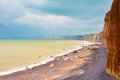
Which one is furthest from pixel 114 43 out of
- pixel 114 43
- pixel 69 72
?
pixel 69 72

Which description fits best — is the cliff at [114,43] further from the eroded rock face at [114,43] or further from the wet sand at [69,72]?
the wet sand at [69,72]

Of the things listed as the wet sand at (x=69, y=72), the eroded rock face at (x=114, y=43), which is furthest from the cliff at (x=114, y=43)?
the wet sand at (x=69, y=72)

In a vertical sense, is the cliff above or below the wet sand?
above

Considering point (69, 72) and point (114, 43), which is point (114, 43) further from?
point (69, 72)

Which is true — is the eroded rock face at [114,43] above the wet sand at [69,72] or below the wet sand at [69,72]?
above

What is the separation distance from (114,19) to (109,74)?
4.26m

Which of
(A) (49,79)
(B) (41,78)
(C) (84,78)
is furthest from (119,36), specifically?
(B) (41,78)

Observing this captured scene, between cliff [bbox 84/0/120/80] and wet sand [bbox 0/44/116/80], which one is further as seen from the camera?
wet sand [bbox 0/44/116/80]

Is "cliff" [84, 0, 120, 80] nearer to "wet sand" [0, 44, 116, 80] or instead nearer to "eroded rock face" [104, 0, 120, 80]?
"eroded rock face" [104, 0, 120, 80]

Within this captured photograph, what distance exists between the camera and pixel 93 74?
2023 centimetres

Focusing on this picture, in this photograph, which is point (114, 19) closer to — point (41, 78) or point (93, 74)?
point (93, 74)

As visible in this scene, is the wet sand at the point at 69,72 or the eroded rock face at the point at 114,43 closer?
the eroded rock face at the point at 114,43

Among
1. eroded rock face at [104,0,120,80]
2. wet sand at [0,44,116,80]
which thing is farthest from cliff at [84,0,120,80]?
wet sand at [0,44,116,80]

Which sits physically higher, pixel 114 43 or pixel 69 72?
pixel 114 43
